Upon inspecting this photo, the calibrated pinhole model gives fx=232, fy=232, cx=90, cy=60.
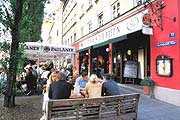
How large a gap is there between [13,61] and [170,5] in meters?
6.44

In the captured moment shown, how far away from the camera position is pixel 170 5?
9367 mm

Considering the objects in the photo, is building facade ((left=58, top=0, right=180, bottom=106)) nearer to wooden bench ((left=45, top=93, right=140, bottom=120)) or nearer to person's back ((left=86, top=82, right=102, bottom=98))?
wooden bench ((left=45, top=93, right=140, bottom=120))

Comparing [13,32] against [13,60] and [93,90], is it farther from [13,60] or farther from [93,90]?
[93,90]

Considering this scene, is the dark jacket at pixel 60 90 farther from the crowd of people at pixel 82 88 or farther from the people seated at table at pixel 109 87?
the people seated at table at pixel 109 87

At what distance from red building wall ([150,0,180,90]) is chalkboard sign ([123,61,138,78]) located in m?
3.43

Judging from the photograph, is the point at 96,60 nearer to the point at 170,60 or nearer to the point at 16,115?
the point at 170,60

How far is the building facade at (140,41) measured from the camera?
921 centimetres

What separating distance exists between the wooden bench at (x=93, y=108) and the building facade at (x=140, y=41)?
3.60 m

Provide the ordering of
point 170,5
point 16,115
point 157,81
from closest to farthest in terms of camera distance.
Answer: point 16,115
point 170,5
point 157,81

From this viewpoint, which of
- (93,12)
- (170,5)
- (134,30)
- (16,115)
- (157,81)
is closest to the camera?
(16,115)

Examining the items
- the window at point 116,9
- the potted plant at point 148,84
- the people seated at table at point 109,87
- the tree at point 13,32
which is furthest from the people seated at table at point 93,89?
Answer: the window at point 116,9

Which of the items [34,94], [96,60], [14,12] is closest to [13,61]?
[14,12]

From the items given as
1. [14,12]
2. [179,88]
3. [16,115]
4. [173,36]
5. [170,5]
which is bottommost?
[16,115]

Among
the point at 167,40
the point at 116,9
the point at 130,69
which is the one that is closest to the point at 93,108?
the point at 167,40
